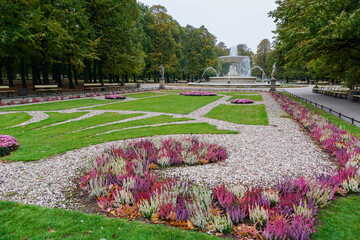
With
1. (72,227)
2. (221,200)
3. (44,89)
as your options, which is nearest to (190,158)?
(221,200)

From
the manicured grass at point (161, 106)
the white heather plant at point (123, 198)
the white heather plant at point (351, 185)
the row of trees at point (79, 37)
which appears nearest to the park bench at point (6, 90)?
the row of trees at point (79, 37)

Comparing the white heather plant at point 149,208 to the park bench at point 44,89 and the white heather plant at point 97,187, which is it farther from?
the park bench at point 44,89

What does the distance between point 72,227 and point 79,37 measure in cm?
2713

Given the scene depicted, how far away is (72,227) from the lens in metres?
3.54

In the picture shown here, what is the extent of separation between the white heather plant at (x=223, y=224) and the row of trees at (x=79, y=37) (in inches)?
878

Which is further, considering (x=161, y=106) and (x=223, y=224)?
(x=161, y=106)

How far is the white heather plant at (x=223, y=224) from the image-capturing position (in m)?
3.51

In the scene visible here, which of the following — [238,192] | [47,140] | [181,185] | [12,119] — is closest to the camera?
[238,192]

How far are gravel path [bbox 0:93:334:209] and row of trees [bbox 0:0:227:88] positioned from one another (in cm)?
1791

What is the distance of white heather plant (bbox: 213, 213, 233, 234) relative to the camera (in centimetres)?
351

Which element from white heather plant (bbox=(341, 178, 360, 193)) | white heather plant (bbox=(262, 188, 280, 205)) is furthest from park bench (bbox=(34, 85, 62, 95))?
white heather plant (bbox=(341, 178, 360, 193))

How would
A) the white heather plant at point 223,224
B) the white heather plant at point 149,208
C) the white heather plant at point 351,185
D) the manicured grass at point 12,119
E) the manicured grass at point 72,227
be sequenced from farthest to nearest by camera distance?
the manicured grass at point 12,119 < the white heather plant at point 351,185 < the white heather plant at point 149,208 < the white heather plant at point 223,224 < the manicured grass at point 72,227

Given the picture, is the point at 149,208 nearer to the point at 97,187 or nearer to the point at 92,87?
the point at 97,187

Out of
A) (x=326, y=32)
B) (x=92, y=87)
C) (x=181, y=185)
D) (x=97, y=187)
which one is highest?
(x=326, y=32)
